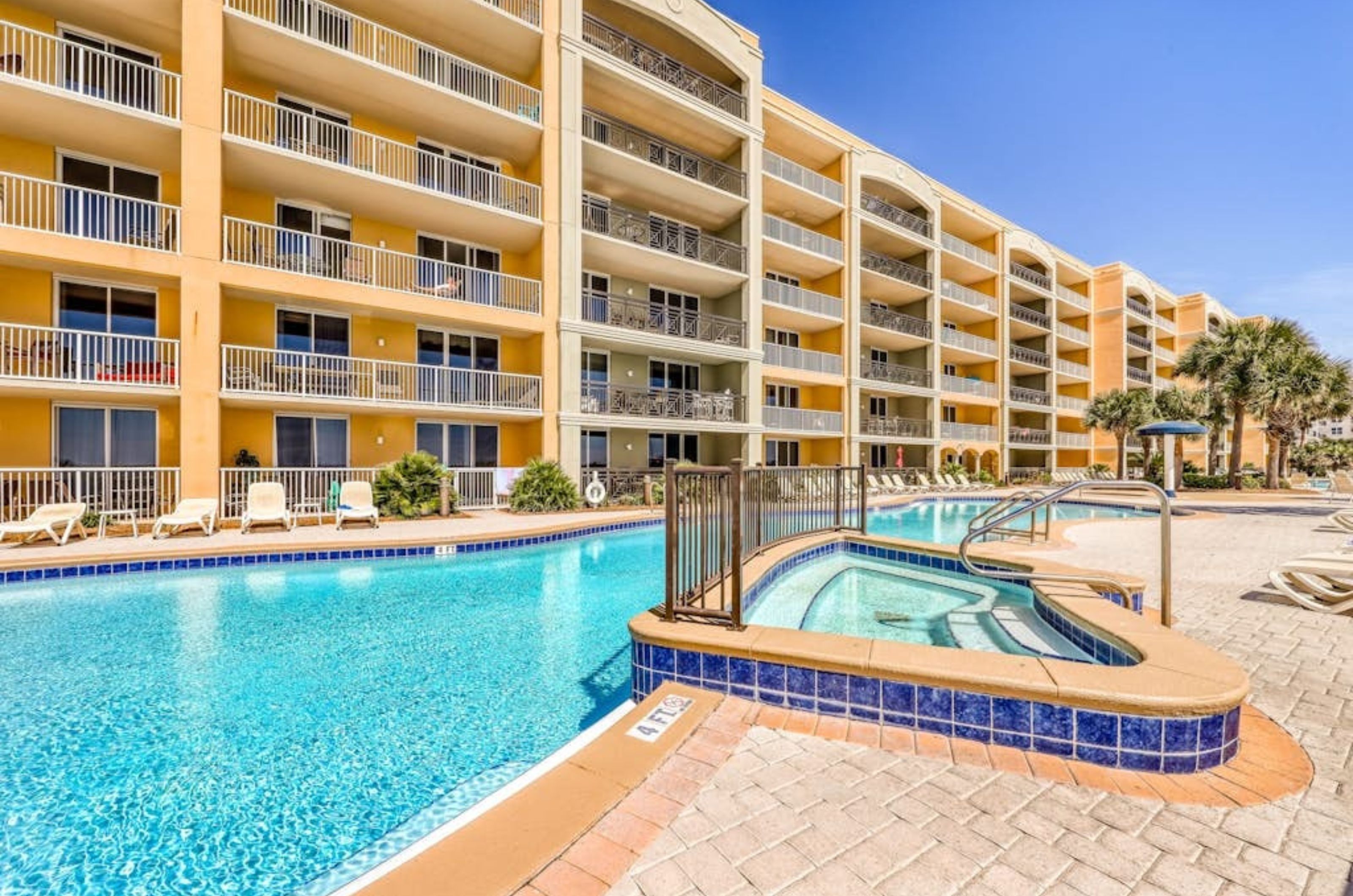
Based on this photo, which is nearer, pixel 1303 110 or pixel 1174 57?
pixel 1174 57

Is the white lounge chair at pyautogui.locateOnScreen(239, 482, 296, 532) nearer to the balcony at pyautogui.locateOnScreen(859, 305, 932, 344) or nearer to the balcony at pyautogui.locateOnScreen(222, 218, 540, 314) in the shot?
the balcony at pyautogui.locateOnScreen(222, 218, 540, 314)

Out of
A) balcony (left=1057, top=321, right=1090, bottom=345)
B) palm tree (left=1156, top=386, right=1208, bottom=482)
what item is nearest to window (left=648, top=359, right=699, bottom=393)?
balcony (left=1057, top=321, right=1090, bottom=345)

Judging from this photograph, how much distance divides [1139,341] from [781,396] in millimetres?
30873

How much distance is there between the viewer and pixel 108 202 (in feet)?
35.7

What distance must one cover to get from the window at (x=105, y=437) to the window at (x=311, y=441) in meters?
2.26

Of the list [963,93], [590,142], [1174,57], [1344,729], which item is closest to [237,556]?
[1344,729]

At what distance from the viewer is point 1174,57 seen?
11547 mm

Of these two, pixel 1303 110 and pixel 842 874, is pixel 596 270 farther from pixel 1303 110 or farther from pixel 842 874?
pixel 1303 110

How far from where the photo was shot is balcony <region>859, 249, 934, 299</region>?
2289 cm

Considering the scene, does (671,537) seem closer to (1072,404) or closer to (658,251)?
(658,251)

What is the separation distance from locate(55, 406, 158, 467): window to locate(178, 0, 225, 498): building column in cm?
191

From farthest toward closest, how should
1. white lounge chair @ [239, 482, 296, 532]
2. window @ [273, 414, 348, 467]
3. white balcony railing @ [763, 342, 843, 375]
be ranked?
white balcony railing @ [763, 342, 843, 375], window @ [273, 414, 348, 467], white lounge chair @ [239, 482, 296, 532]

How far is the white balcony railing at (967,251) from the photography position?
25.9m

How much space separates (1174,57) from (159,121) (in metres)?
20.4
